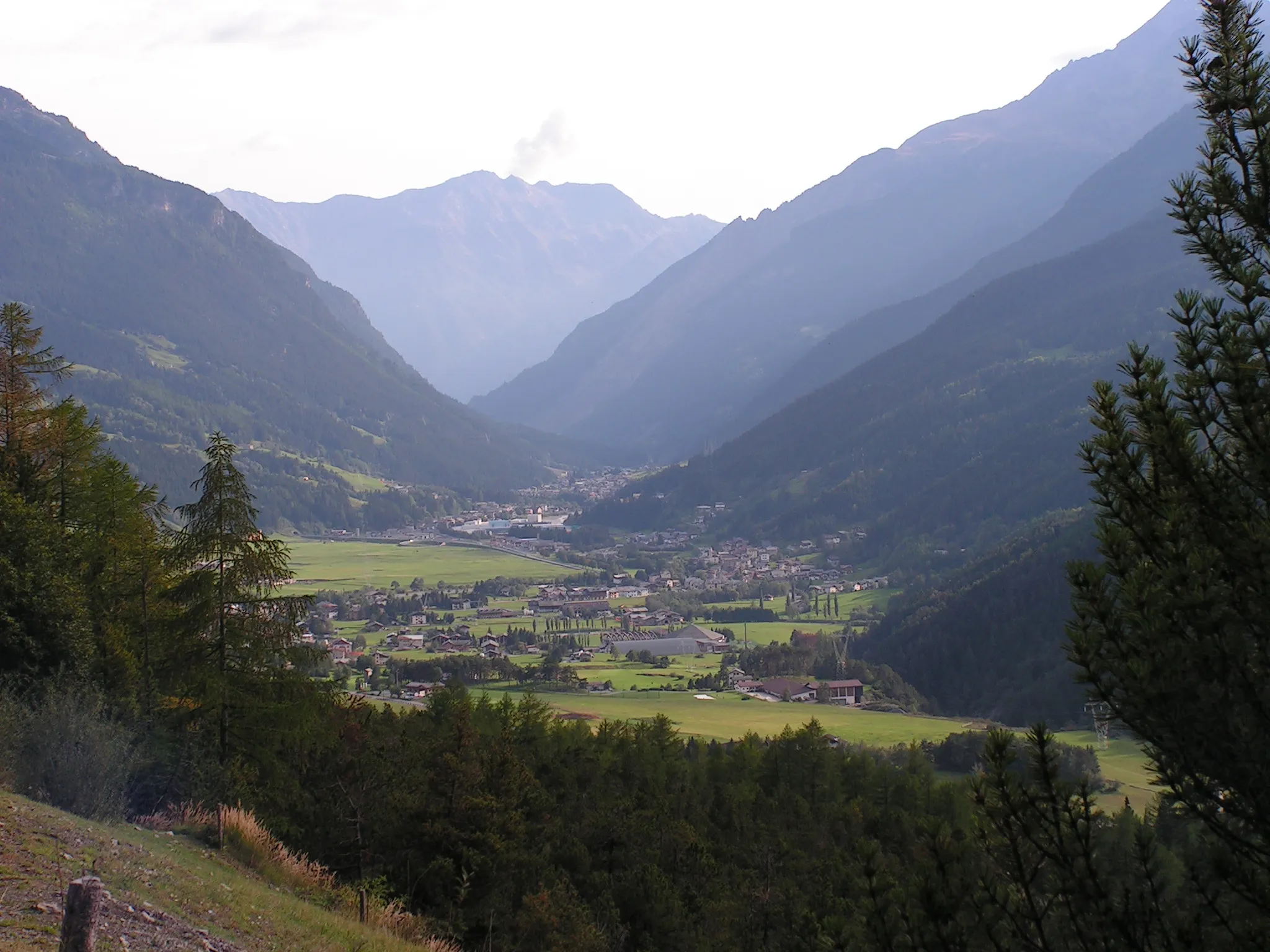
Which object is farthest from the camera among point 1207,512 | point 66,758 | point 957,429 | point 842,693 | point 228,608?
point 957,429

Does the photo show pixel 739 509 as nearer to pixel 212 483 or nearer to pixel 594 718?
pixel 594 718

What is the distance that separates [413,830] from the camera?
16.6m

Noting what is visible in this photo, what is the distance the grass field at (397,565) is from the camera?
335 feet

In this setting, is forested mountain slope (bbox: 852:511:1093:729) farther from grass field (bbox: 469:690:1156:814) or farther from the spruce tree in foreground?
the spruce tree in foreground

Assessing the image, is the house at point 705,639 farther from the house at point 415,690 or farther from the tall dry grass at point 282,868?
the tall dry grass at point 282,868

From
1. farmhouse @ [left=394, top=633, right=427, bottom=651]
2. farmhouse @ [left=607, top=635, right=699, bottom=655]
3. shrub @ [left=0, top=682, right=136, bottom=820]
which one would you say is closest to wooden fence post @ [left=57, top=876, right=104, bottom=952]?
shrub @ [left=0, top=682, right=136, bottom=820]

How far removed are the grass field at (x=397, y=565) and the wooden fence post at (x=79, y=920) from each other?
3329 inches

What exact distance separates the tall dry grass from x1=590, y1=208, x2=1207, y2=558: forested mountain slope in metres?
93.7

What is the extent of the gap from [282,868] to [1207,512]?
11.8 meters

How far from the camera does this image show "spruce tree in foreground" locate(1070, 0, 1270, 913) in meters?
5.44

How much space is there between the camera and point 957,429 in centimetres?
13888

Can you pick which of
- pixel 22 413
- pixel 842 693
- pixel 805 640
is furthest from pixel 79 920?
pixel 805 640

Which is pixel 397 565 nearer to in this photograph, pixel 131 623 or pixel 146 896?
pixel 131 623

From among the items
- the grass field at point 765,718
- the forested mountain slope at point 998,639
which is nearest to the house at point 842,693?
the grass field at point 765,718
